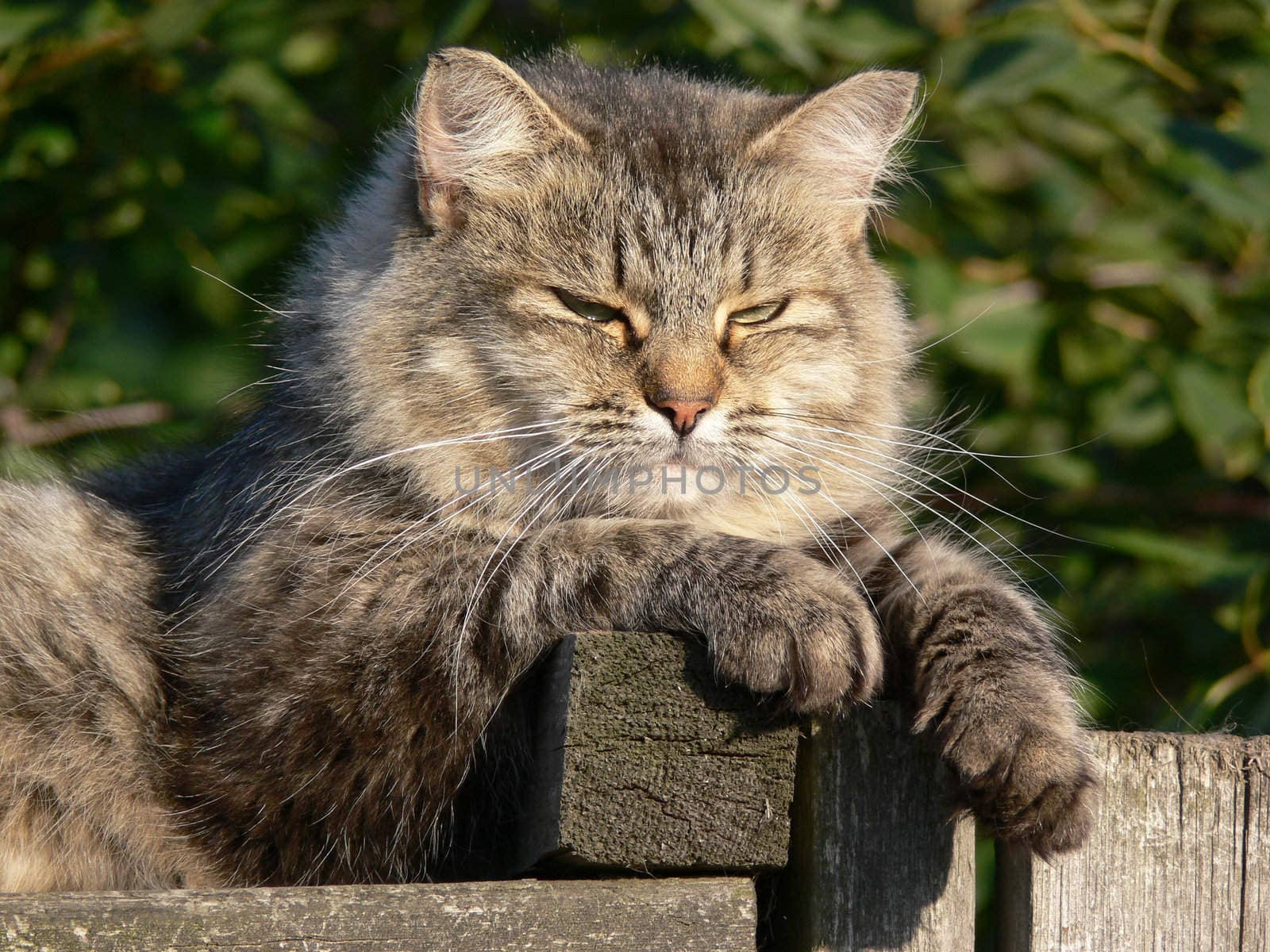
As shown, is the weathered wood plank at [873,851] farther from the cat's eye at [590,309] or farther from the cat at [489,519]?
the cat's eye at [590,309]

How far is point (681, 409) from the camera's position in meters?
1.98

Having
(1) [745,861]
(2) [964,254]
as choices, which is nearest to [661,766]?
(1) [745,861]

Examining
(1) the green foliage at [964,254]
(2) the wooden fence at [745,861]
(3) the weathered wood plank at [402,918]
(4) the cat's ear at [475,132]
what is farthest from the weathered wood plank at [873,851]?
(1) the green foliage at [964,254]

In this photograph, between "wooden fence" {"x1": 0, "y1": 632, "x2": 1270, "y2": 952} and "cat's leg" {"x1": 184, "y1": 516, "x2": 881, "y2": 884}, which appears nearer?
"wooden fence" {"x1": 0, "y1": 632, "x2": 1270, "y2": 952}

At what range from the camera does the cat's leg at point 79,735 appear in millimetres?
1902

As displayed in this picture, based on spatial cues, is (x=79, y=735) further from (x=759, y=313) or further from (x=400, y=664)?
(x=759, y=313)

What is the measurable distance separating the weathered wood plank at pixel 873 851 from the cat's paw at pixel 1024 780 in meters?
0.05

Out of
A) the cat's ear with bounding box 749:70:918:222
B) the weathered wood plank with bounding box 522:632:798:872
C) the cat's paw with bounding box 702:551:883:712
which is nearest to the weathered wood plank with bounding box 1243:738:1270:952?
the cat's paw with bounding box 702:551:883:712

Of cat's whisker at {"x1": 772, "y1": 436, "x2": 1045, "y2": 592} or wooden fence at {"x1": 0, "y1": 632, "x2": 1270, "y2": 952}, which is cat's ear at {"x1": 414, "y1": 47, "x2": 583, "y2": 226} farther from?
wooden fence at {"x1": 0, "y1": 632, "x2": 1270, "y2": 952}

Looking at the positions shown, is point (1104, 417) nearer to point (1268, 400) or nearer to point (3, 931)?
point (1268, 400)

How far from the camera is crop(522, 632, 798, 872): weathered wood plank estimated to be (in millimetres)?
1388

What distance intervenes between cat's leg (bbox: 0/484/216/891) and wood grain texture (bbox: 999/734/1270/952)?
44.1 inches

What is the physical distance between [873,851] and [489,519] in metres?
0.87

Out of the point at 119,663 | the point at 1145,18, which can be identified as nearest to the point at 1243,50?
the point at 1145,18
